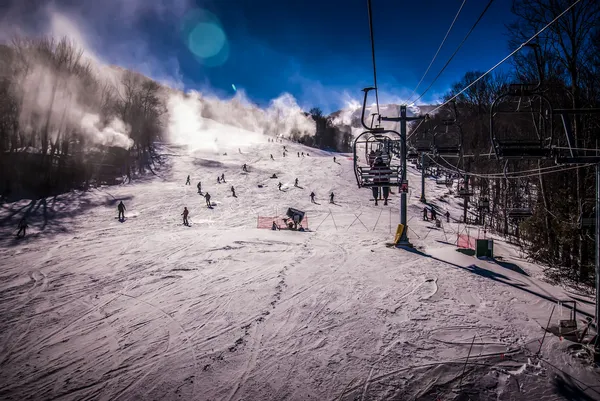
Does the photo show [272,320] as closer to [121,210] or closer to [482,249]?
[482,249]

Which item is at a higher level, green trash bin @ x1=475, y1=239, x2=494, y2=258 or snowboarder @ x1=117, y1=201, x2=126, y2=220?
snowboarder @ x1=117, y1=201, x2=126, y2=220

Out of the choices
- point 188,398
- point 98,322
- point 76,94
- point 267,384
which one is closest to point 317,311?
point 267,384

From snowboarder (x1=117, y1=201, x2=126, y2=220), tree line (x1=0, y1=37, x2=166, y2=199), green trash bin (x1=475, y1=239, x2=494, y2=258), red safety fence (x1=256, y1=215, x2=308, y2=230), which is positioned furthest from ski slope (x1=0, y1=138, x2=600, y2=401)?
tree line (x1=0, y1=37, x2=166, y2=199)

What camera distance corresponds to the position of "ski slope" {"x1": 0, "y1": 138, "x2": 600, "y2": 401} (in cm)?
495

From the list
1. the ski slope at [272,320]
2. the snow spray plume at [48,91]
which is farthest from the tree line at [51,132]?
the ski slope at [272,320]

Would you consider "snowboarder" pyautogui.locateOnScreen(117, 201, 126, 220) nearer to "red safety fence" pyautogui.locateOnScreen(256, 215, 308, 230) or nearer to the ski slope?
the ski slope

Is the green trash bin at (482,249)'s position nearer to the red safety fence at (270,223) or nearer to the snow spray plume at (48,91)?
the red safety fence at (270,223)

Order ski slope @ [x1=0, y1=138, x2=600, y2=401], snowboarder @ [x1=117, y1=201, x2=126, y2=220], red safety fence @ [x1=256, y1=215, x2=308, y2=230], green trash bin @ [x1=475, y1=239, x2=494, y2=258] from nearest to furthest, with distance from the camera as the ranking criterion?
ski slope @ [x1=0, y1=138, x2=600, y2=401]
green trash bin @ [x1=475, y1=239, x2=494, y2=258]
red safety fence @ [x1=256, y1=215, x2=308, y2=230]
snowboarder @ [x1=117, y1=201, x2=126, y2=220]

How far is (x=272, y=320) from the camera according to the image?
6.97 metres

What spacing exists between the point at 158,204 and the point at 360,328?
71.8ft

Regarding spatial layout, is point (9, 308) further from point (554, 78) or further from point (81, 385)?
point (554, 78)

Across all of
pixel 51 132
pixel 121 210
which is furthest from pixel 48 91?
pixel 121 210

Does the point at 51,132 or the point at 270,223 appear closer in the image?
the point at 270,223

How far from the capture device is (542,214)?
12.4m
